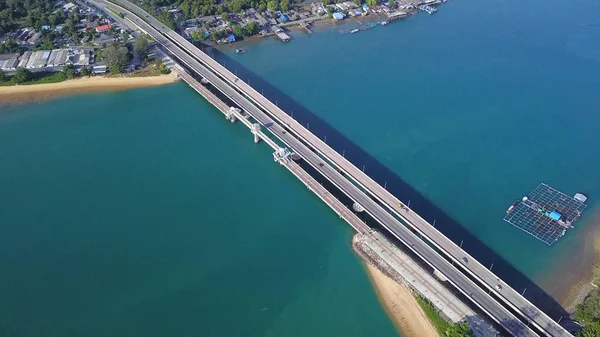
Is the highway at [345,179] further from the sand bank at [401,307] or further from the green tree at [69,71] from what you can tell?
the green tree at [69,71]

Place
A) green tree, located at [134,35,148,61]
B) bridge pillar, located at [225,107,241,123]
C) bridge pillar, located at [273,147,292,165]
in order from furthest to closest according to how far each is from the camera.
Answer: green tree, located at [134,35,148,61], bridge pillar, located at [225,107,241,123], bridge pillar, located at [273,147,292,165]

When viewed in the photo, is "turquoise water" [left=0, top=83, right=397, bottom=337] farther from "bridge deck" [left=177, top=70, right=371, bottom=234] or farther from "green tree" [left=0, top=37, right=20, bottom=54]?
"green tree" [left=0, top=37, right=20, bottom=54]

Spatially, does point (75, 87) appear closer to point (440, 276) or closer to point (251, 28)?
point (251, 28)

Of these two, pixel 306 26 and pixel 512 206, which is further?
pixel 306 26

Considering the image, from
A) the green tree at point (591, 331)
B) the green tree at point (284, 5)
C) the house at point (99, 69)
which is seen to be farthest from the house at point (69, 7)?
the green tree at point (591, 331)

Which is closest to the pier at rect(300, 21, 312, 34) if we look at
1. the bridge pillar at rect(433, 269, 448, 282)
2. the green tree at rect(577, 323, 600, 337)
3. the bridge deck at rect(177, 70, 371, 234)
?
the bridge deck at rect(177, 70, 371, 234)

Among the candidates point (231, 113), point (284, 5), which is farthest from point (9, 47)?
point (284, 5)

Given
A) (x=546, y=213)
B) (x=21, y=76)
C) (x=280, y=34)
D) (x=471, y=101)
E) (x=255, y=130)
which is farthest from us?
(x=280, y=34)
